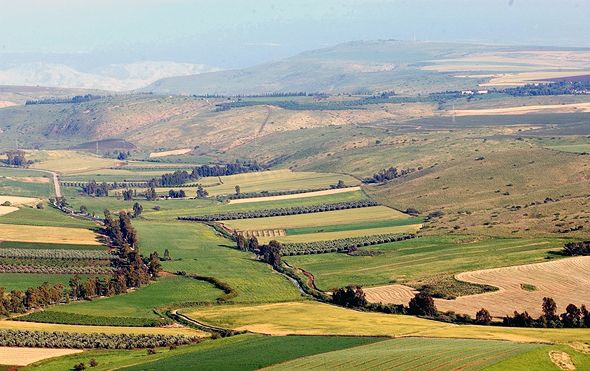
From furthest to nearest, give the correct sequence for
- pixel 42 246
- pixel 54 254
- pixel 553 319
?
pixel 42 246
pixel 54 254
pixel 553 319

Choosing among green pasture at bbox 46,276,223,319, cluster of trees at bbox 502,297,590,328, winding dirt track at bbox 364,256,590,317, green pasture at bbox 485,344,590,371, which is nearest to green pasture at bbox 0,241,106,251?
green pasture at bbox 46,276,223,319

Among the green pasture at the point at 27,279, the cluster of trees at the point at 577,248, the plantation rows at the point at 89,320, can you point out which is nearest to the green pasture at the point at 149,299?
the plantation rows at the point at 89,320

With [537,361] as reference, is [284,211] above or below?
below

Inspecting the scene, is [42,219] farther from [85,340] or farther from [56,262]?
[85,340]

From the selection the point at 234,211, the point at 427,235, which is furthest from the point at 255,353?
the point at 234,211

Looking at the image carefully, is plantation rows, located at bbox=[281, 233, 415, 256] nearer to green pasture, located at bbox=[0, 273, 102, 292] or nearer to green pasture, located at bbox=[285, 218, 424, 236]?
green pasture, located at bbox=[285, 218, 424, 236]

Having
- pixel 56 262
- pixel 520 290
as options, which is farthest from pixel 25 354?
pixel 520 290

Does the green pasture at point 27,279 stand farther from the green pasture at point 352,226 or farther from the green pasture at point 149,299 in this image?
the green pasture at point 352,226

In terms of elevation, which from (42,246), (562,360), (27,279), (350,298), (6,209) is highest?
(562,360)
